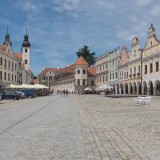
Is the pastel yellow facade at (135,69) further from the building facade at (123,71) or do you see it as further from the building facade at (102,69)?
the building facade at (102,69)

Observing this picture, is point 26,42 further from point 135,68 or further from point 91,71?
point 135,68

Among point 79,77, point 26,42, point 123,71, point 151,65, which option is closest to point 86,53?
point 79,77

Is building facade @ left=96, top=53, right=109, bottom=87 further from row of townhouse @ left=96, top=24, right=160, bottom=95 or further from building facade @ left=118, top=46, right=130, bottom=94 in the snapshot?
building facade @ left=118, top=46, right=130, bottom=94

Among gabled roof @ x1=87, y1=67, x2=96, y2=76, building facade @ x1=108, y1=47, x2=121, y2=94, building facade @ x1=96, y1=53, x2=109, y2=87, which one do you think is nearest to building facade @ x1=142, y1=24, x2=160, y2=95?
building facade @ x1=108, y1=47, x2=121, y2=94

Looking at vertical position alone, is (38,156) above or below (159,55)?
below

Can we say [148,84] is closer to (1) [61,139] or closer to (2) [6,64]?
(2) [6,64]

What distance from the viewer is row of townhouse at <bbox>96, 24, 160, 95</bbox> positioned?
5803 centimetres

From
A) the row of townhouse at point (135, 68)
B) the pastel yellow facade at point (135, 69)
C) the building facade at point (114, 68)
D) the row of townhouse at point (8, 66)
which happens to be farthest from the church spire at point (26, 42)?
the pastel yellow facade at point (135, 69)

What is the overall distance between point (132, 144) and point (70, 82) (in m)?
108

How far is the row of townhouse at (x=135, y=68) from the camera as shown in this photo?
5803cm

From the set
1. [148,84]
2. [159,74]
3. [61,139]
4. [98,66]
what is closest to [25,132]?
[61,139]

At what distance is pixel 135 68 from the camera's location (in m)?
68.3

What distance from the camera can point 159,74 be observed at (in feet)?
182

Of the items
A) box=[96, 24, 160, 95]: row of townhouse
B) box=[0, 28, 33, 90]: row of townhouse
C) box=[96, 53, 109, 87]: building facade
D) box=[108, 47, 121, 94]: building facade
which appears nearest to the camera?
box=[96, 24, 160, 95]: row of townhouse
